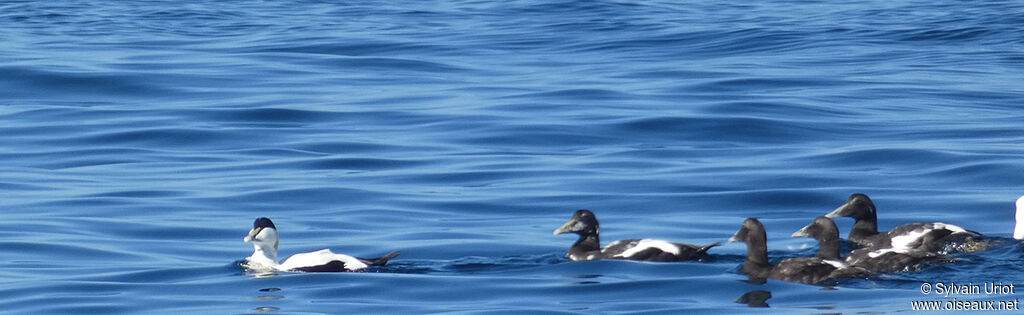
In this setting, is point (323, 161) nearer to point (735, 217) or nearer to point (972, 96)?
point (735, 217)

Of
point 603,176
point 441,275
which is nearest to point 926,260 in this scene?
point 441,275

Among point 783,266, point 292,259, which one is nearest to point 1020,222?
point 783,266

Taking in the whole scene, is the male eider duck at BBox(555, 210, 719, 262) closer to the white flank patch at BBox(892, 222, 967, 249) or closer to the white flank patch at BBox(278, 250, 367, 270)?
the white flank patch at BBox(892, 222, 967, 249)

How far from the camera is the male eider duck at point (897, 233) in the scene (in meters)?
12.0

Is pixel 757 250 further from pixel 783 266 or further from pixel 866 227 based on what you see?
pixel 866 227

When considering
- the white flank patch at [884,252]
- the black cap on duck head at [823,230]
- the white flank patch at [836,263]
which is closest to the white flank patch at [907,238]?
the black cap on duck head at [823,230]

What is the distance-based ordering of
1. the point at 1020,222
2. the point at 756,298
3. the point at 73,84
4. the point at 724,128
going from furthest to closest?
the point at 73,84
the point at 724,128
the point at 1020,222
the point at 756,298

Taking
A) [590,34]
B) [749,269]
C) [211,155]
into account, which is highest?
[590,34]

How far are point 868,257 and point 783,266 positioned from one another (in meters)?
0.58

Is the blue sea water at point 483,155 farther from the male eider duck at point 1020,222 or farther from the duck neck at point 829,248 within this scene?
the duck neck at point 829,248

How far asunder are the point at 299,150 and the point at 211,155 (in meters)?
0.91

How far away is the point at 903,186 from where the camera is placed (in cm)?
1597

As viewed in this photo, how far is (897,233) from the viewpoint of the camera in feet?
41.2

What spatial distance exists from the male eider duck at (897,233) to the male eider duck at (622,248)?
1.35m
